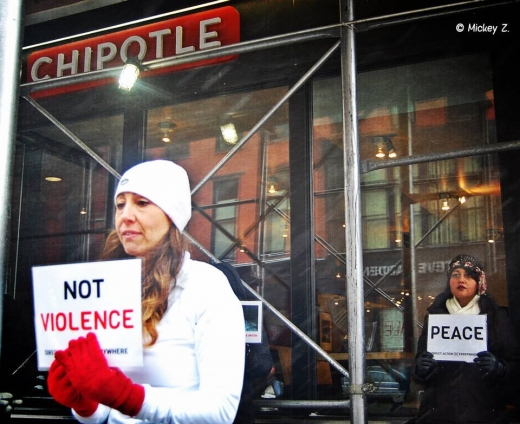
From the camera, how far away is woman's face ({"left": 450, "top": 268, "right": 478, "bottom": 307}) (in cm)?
416

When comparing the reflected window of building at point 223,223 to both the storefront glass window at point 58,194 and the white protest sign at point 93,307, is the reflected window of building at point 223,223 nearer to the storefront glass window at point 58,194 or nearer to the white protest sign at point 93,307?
the storefront glass window at point 58,194

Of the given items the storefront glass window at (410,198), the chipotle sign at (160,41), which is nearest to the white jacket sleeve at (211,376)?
the storefront glass window at (410,198)

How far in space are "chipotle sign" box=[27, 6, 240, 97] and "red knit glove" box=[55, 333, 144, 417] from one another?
3373 mm

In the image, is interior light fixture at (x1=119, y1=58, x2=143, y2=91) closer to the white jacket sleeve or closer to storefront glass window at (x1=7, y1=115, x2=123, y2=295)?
storefront glass window at (x1=7, y1=115, x2=123, y2=295)

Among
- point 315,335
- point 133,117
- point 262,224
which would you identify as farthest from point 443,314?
point 133,117

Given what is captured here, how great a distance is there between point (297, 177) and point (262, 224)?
1.36ft

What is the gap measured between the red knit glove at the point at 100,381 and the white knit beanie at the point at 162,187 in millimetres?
544

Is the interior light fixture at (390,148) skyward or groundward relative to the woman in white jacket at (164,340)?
skyward

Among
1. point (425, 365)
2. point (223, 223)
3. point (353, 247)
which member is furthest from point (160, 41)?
point (425, 365)

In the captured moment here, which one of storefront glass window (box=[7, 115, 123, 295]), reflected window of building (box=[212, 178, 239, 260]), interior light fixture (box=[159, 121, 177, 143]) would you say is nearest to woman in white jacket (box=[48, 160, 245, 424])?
storefront glass window (box=[7, 115, 123, 295])

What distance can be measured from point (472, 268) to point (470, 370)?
608 millimetres

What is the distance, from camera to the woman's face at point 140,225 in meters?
2.40

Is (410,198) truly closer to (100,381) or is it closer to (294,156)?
(294,156)

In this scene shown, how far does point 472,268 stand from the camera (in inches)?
169
